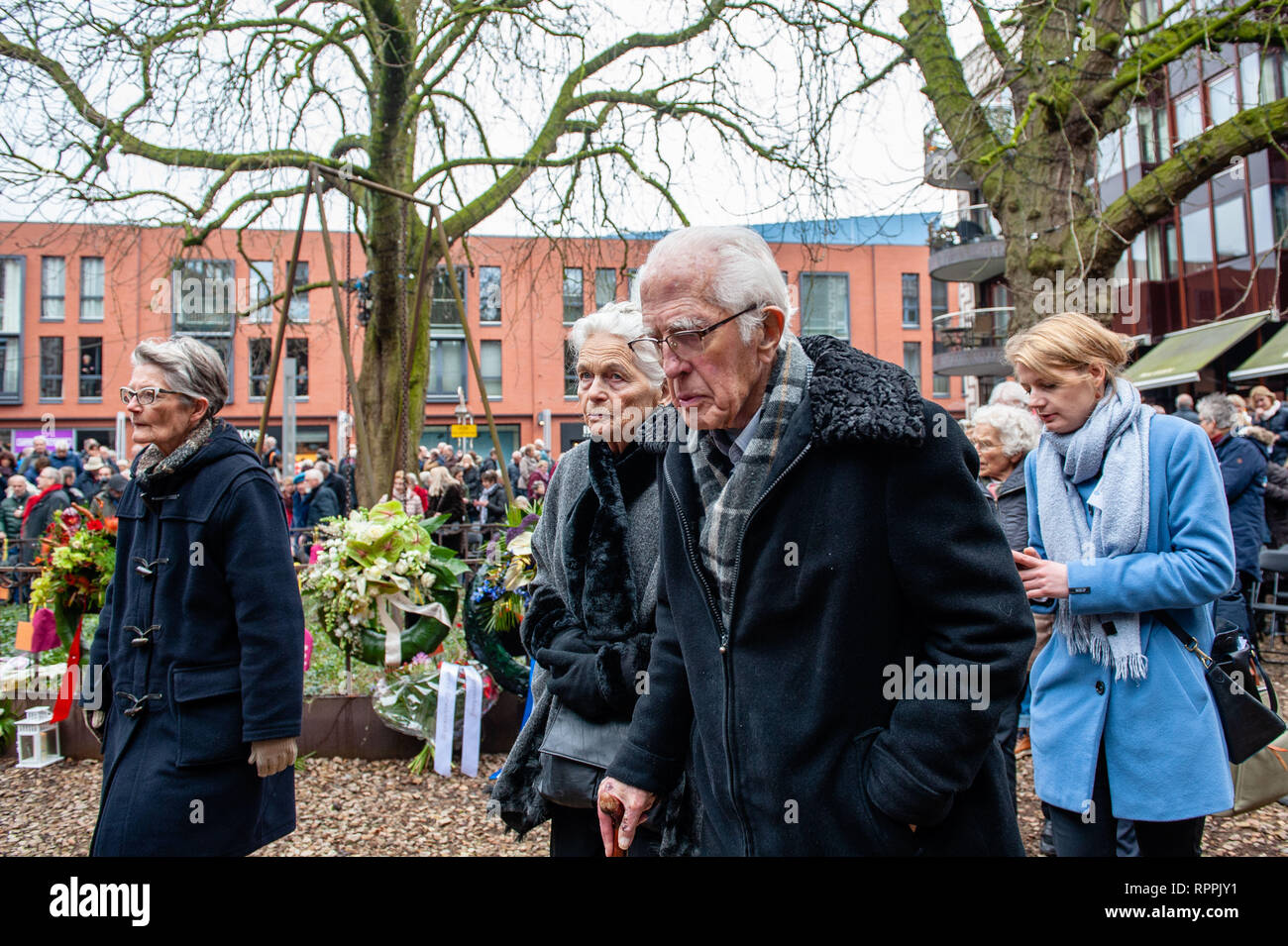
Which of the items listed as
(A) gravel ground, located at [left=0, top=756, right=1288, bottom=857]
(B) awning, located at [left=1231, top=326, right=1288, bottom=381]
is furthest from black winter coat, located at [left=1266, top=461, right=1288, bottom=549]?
(B) awning, located at [left=1231, top=326, right=1288, bottom=381]

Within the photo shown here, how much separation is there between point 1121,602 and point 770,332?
127cm

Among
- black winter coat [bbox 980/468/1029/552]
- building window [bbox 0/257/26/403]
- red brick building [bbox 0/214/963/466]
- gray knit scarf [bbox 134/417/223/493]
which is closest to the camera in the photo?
gray knit scarf [bbox 134/417/223/493]

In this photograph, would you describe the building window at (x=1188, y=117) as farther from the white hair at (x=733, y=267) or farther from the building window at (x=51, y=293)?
the building window at (x=51, y=293)

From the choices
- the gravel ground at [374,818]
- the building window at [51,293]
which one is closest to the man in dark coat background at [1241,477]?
the gravel ground at [374,818]

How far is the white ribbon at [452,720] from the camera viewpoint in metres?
4.88

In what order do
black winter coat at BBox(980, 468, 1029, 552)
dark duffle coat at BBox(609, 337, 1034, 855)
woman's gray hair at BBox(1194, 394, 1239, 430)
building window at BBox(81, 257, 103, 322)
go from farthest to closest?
building window at BBox(81, 257, 103, 322) < woman's gray hair at BBox(1194, 394, 1239, 430) < black winter coat at BBox(980, 468, 1029, 552) < dark duffle coat at BBox(609, 337, 1034, 855)

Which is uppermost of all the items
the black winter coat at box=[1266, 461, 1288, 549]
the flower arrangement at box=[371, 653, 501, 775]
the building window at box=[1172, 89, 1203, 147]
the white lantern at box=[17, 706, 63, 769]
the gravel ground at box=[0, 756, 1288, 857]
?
the building window at box=[1172, 89, 1203, 147]

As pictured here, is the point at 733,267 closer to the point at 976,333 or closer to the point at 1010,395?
the point at 1010,395

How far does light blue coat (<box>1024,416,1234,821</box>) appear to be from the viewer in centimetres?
224

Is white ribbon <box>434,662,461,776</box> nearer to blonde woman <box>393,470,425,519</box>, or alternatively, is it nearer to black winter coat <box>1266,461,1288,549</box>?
blonde woman <box>393,470,425,519</box>

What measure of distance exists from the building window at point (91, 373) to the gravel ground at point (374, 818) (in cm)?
3701

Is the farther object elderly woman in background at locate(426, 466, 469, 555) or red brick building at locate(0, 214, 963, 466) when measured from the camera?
red brick building at locate(0, 214, 963, 466)
